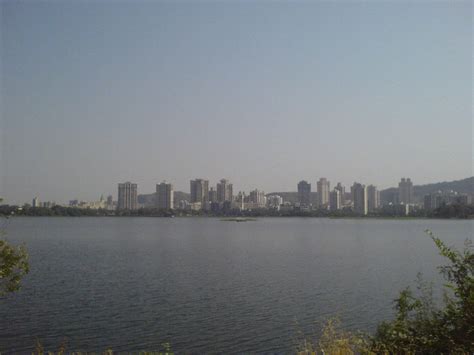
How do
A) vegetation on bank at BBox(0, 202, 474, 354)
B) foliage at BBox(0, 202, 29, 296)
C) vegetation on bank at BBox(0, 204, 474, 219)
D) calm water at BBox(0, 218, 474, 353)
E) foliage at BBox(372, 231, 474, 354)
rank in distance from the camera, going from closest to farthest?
vegetation on bank at BBox(0, 202, 474, 354) → foliage at BBox(372, 231, 474, 354) → foliage at BBox(0, 202, 29, 296) → calm water at BBox(0, 218, 474, 353) → vegetation on bank at BBox(0, 204, 474, 219)

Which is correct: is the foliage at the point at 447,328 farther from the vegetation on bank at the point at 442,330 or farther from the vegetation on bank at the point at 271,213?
the vegetation on bank at the point at 271,213

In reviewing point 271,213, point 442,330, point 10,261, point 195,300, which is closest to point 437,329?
point 442,330

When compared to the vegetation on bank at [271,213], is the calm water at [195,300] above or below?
below

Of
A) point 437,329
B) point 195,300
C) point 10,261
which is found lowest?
point 195,300

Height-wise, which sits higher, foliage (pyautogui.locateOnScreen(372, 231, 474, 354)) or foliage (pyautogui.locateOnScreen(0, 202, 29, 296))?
foliage (pyautogui.locateOnScreen(0, 202, 29, 296))

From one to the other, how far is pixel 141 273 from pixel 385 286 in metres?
13.8

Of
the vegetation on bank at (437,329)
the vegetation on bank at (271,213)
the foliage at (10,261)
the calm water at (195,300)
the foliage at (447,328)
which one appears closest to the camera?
the vegetation on bank at (437,329)

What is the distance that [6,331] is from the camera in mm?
15625

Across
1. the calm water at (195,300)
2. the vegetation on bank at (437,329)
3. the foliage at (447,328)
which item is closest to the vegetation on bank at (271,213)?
the calm water at (195,300)

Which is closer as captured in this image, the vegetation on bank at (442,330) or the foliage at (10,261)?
the vegetation on bank at (442,330)

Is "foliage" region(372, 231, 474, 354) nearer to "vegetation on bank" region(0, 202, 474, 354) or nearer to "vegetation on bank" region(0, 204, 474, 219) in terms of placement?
"vegetation on bank" region(0, 202, 474, 354)

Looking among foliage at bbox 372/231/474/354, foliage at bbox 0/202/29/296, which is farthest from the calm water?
foliage at bbox 372/231/474/354

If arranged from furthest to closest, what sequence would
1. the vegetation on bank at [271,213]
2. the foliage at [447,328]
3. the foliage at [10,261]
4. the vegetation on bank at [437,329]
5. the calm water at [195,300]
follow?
the vegetation on bank at [271,213], the calm water at [195,300], the foliage at [10,261], the foliage at [447,328], the vegetation on bank at [437,329]

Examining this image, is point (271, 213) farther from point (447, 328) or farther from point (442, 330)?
point (442, 330)
